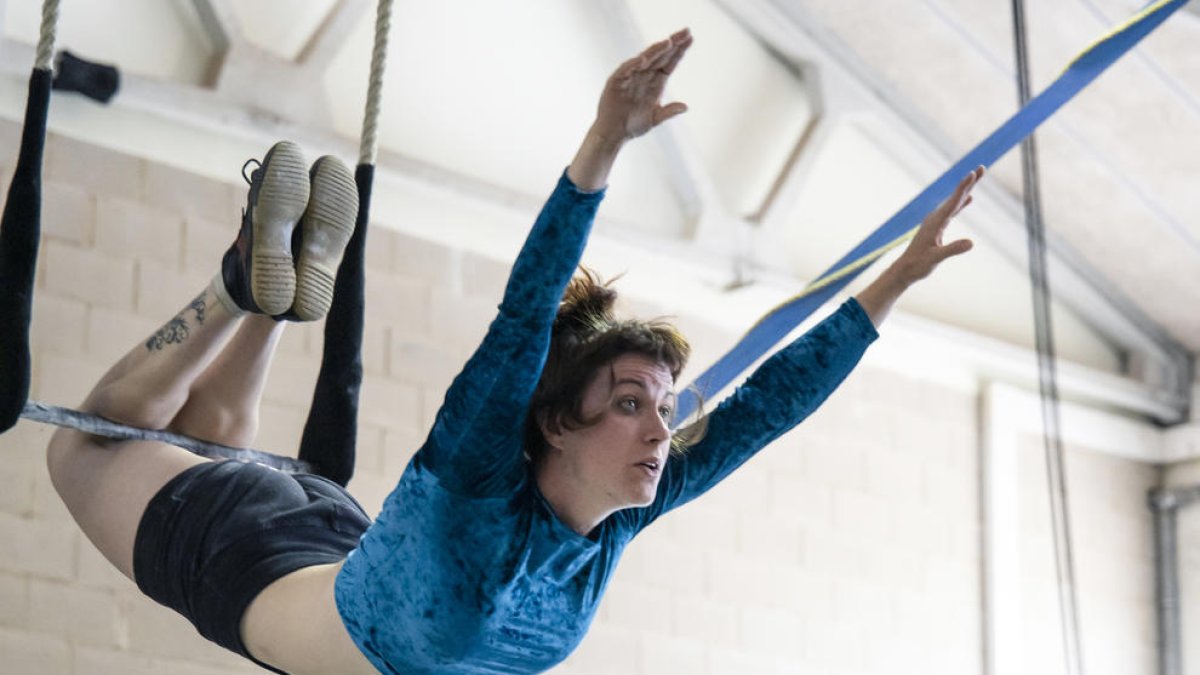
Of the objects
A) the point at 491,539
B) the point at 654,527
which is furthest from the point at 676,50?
the point at 654,527

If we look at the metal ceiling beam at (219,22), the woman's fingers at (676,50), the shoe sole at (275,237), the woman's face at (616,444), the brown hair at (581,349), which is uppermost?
the metal ceiling beam at (219,22)

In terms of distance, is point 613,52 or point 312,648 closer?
point 312,648

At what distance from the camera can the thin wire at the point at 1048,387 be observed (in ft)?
17.0

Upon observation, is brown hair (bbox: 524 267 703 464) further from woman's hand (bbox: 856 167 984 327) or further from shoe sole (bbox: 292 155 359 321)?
shoe sole (bbox: 292 155 359 321)

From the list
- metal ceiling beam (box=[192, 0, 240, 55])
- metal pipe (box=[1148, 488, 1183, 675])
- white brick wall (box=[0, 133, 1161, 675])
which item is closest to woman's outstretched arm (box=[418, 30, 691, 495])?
white brick wall (box=[0, 133, 1161, 675])

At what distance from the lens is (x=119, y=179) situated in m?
4.13

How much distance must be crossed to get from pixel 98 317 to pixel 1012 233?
125 inches

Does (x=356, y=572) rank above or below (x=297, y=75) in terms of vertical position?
below

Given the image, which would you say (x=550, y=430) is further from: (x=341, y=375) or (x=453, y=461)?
(x=341, y=375)

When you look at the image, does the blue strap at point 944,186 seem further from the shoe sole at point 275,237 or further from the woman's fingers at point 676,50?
the woman's fingers at point 676,50

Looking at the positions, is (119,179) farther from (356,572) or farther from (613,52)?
(356,572)

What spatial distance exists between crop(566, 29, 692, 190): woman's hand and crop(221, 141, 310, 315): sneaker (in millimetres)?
780

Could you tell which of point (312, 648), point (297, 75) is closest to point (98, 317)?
point (297, 75)

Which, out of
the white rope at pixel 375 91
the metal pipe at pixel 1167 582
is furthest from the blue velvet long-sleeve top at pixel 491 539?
the metal pipe at pixel 1167 582
